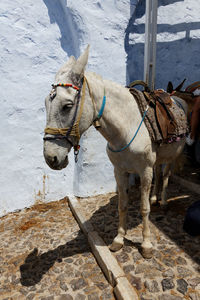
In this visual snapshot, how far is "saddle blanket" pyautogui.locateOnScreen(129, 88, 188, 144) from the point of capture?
2.48 m

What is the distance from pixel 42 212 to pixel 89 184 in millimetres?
1230

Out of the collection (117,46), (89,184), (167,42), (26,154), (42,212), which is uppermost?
(167,42)

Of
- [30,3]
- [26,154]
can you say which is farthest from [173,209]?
[30,3]

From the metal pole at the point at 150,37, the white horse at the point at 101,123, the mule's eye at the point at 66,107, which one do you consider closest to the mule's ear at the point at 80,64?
the white horse at the point at 101,123

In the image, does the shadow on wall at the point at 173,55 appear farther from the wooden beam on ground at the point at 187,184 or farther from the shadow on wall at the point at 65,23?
the wooden beam on ground at the point at 187,184

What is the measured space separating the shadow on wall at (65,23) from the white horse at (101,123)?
287 cm

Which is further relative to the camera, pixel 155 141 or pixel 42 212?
pixel 42 212

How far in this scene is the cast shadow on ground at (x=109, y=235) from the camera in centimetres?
282

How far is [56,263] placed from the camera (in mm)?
2895

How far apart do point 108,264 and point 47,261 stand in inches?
38.9

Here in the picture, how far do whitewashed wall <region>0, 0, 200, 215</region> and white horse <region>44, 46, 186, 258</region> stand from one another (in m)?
2.15

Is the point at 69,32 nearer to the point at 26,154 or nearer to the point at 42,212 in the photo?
the point at 26,154

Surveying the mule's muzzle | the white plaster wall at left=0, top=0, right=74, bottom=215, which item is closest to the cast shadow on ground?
the white plaster wall at left=0, top=0, right=74, bottom=215

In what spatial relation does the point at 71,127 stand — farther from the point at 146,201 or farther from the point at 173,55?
the point at 173,55
